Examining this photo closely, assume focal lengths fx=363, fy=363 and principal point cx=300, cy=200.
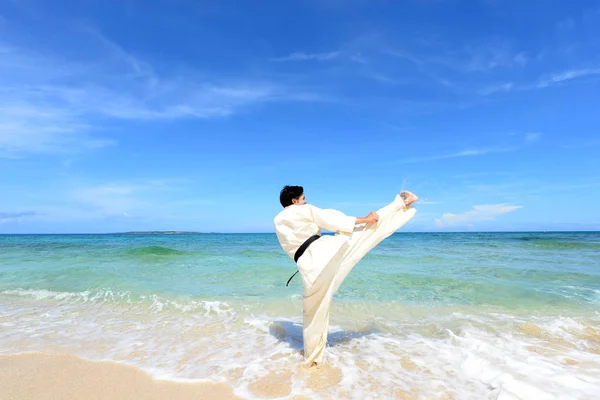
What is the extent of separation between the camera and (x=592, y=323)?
5.52m

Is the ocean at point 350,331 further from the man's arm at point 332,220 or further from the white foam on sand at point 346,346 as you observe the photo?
the man's arm at point 332,220

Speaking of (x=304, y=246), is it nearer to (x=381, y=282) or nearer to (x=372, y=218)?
(x=372, y=218)

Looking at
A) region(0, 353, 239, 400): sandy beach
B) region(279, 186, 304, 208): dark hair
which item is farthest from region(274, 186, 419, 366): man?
region(0, 353, 239, 400): sandy beach

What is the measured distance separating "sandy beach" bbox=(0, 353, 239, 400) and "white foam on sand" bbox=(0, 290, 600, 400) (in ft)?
0.61

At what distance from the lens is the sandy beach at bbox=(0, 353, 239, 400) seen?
3311 millimetres

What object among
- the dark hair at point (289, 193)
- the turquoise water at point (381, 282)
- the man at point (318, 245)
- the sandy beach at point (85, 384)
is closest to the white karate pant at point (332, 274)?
the man at point (318, 245)

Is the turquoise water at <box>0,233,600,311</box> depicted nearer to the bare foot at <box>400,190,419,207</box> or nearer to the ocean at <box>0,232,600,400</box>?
the ocean at <box>0,232,600,400</box>

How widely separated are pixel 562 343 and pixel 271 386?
150 inches

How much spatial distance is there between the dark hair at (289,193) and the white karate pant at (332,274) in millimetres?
740

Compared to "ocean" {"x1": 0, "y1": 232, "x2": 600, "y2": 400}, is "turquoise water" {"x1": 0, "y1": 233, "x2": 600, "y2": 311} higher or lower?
higher

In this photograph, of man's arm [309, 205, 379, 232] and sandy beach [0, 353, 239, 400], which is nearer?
sandy beach [0, 353, 239, 400]

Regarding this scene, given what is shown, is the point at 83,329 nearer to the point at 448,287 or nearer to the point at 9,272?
the point at 448,287

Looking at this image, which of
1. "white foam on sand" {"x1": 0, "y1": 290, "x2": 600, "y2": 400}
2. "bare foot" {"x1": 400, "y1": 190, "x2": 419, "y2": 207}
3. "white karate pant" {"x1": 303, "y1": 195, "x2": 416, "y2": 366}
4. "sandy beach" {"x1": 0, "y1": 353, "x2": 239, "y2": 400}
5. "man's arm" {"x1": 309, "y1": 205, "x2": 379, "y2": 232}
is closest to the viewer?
"sandy beach" {"x1": 0, "y1": 353, "x2": 239, "y2": 400}

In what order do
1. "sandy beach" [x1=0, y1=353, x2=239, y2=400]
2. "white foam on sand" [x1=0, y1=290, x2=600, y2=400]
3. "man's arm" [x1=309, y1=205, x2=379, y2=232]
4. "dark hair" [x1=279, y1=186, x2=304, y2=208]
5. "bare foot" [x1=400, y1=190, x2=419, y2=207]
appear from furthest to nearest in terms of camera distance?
"bare foot" [x1=400, y1=190, x2=419, y2=207] < "dark hair" [x1=279, y1=186, x2=304, y2=208] < "man's arm" [x1=309, y1=205, x2=379, y2=232] < "white foam on sand" [x1=0, y1=290, x2=600, y2=400] < "sandy beach" [x1=0, y1=353, x2=239, y2=400]
